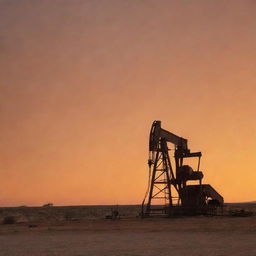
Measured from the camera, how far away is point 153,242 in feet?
49.8

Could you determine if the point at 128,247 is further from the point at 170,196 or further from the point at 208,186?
the point at 208,186

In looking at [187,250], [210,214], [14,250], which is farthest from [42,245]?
[210,214]

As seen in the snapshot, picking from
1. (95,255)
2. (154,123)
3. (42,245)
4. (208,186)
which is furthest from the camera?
(208,186)

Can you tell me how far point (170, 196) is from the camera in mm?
33000

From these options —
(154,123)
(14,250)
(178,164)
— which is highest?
(154,123)

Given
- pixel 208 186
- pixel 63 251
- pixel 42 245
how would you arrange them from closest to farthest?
1. pixel 63 251
2. pixel 42 245
3. pixel 208 186

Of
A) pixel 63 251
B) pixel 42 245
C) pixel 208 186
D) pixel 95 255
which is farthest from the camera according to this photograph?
pixel 208 186

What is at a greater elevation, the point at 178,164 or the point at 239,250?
the point at 178,164

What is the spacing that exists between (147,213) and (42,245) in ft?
60.3

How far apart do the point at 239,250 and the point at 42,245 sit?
22.2 feet

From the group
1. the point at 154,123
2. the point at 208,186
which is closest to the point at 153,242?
the point at 154,123

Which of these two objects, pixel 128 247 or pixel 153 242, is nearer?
pixel 128 247

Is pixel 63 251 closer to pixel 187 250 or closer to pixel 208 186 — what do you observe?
pixel 187 250

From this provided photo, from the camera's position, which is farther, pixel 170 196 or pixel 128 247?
pixel 170 196
